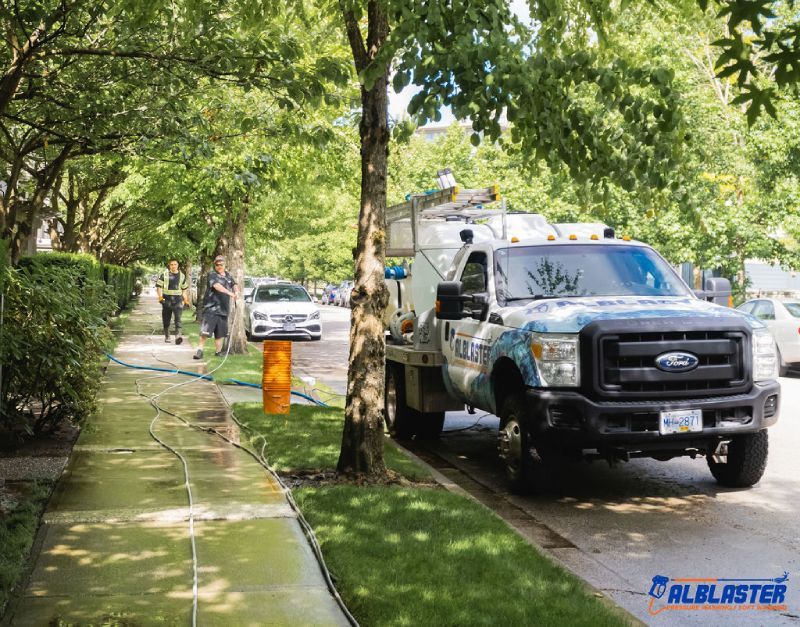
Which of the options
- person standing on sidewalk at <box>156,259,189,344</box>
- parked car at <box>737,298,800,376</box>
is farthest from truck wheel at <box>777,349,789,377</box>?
person standing on sidewalk at <box>156,259,189,344</box>

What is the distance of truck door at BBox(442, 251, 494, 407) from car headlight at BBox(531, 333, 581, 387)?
99cm

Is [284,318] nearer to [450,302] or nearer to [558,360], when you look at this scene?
[450,302]

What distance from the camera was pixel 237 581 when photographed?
5031mm

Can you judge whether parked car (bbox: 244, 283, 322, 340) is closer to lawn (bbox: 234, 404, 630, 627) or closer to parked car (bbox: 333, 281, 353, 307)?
lawn (bbox: 234, 404, 630, 627)

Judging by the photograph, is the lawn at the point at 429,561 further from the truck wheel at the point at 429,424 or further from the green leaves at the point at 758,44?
the green leaves at the point at 758,44

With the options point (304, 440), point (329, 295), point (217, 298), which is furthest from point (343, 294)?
point (304, 440)

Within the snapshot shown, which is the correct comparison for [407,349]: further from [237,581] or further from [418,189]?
[418,189]

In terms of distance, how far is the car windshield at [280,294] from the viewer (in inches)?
1123

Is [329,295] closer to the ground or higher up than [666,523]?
higher up

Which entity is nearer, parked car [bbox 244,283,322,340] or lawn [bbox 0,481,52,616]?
lawn [bbox 0,481,52,616]

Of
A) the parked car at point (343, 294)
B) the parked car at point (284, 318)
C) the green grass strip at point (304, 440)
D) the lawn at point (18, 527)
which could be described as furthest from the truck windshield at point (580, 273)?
the parked car at point (343, 294)

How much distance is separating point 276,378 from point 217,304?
288 inches

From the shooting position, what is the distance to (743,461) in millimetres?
7848

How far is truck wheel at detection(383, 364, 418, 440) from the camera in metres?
10.5
